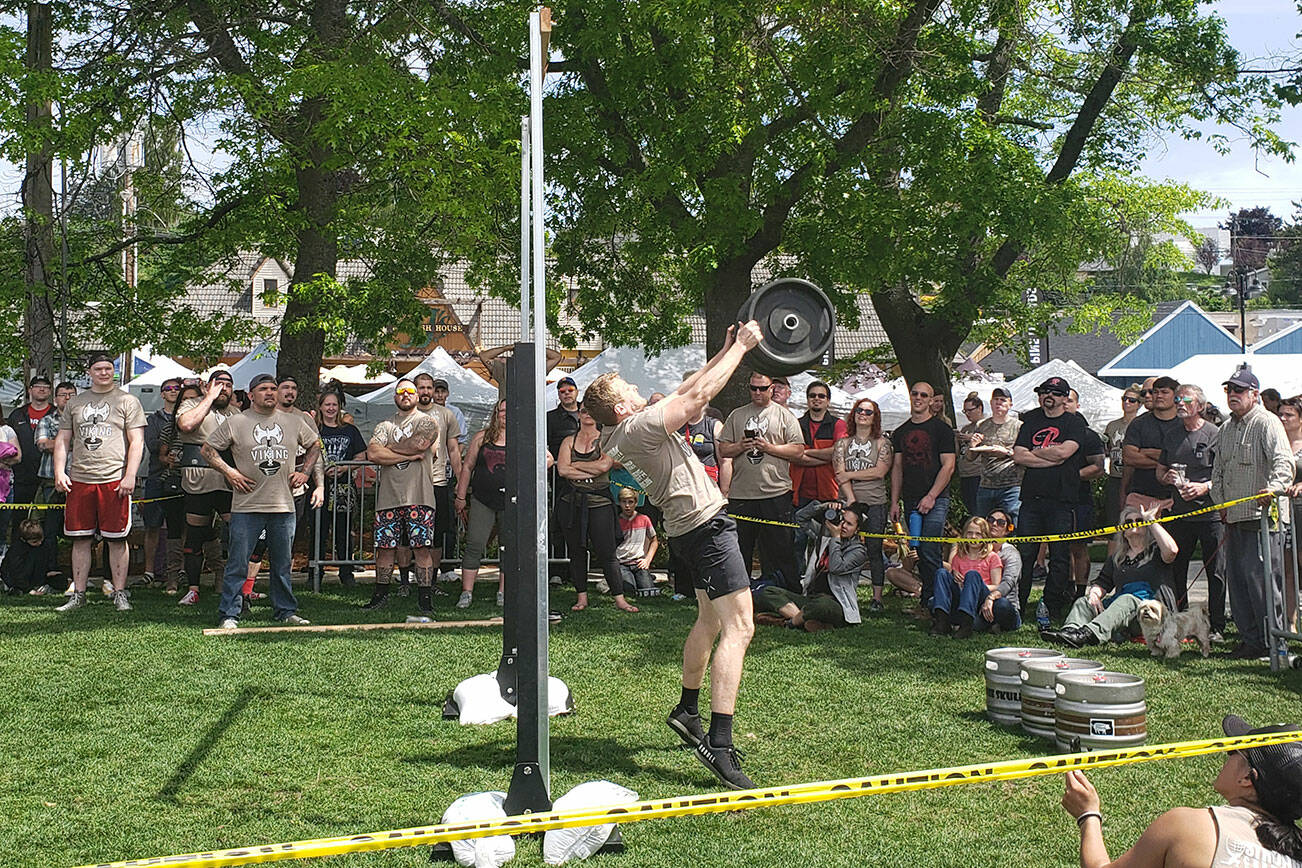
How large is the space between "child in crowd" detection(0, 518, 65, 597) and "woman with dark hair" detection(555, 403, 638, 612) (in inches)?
197

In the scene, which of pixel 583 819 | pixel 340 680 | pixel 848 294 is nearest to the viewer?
pixel 583 819

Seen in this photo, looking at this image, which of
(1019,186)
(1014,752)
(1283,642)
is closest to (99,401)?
(1014,752)

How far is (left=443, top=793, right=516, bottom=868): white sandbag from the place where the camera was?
175 inches

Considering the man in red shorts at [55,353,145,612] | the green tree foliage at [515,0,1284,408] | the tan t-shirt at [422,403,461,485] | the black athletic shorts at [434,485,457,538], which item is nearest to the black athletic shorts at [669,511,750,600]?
the tan t-shirt at [422,403,461,485]

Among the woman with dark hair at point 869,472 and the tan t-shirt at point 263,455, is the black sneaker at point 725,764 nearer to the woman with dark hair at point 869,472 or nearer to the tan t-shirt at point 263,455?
the tan t-shirt at point 263,455

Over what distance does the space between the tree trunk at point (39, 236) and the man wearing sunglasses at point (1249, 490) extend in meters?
12.5

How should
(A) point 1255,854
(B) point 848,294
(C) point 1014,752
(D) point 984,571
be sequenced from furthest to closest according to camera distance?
(B) point 848,294, (D) point 984,571, (C) point 1014,752, (A) point 1255,854

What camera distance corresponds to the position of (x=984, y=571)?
9.50 metres

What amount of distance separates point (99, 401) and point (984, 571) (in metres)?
7.34

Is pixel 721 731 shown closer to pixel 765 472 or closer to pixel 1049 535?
pixel 765 472

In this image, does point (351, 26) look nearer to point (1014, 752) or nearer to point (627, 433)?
point (627, 433)

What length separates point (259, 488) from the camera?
9.38 metres

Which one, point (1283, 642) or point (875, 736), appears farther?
point (1283, 642)

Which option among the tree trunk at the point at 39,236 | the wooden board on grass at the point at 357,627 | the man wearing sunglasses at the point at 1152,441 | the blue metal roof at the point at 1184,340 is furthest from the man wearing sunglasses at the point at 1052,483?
the blue metal roof at the point at 1184,340
